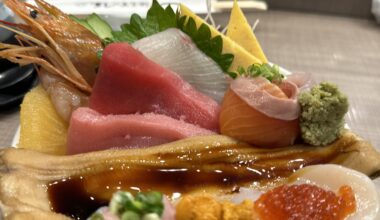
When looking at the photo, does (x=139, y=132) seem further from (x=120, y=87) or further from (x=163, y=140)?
(x=120, y=87)

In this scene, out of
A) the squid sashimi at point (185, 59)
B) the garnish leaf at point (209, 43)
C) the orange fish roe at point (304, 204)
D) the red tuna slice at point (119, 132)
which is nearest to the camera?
the orange fish roe at point (304, 204)

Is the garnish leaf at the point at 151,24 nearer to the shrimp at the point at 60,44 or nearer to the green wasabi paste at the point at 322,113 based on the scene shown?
the shrimp at the point at 60,44

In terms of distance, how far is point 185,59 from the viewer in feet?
6.72

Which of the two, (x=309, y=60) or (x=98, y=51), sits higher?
(x=98, y=51)

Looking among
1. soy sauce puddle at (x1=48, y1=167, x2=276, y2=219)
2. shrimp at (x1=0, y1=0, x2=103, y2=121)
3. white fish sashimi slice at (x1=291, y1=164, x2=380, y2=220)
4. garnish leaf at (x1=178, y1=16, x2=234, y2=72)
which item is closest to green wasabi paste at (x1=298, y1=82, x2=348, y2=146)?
white fish sashimi slice at (x1=291, y1=164, x2=380, y2=220)

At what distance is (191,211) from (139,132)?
56 cm

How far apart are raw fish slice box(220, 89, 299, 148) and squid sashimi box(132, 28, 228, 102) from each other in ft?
0.95

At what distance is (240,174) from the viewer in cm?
165

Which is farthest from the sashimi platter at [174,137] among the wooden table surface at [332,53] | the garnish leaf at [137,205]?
the wooden table surface at [332,53]

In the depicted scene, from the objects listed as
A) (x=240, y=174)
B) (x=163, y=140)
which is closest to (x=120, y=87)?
(x=163, y=140)

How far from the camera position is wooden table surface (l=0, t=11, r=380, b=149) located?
2721 mm

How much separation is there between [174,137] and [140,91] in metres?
0.25

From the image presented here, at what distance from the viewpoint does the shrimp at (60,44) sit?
213 cm

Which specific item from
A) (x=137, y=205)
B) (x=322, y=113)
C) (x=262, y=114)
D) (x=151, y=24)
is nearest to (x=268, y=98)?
(x=262, y=114)
